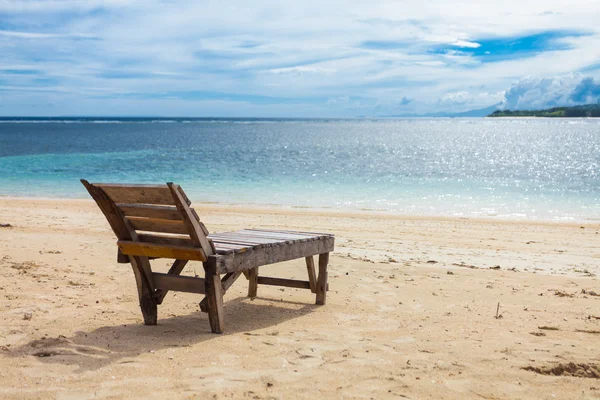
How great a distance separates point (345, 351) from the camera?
16.0 ft

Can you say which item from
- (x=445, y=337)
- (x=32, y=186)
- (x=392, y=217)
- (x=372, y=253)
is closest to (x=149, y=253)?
(x=445, y=337)

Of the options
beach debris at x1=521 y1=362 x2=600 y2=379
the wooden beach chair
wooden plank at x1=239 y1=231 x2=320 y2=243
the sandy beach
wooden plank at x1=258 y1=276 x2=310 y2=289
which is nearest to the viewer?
the sandy beach

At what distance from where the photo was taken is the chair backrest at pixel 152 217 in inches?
198

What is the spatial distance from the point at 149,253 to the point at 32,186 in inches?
979

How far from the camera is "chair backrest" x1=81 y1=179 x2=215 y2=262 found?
16.5ft

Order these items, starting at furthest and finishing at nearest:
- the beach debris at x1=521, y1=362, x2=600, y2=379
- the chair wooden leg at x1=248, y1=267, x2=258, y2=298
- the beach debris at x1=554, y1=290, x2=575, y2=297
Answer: the beach debris at x1=554, y1=290, x2=575, y2=297 → the chair wooden leg at x1=248, y1=267, x2=258, y2=298 → the beach debris at x1=521, y1=362, x2=600, y2=379

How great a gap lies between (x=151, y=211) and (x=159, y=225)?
6.3 inches

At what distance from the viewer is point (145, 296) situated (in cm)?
570

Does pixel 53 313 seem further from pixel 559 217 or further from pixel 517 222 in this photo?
pixel 559 217

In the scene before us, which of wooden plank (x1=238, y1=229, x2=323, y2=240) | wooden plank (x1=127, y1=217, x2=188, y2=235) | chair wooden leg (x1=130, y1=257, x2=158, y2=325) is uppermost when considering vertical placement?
wooden plank (x1=127, y1=217, x2=188, y2=235)

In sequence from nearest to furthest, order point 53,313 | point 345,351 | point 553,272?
point 345,351, point 53,313, point 553,272

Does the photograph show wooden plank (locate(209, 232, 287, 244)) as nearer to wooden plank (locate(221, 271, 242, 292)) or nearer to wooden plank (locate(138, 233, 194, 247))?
wooden plank (locate(221, 271, 242, 292))

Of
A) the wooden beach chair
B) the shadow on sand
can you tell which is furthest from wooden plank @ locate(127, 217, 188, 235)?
the shadow on sand

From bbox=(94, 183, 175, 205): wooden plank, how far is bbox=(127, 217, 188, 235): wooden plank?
7.3 inches
